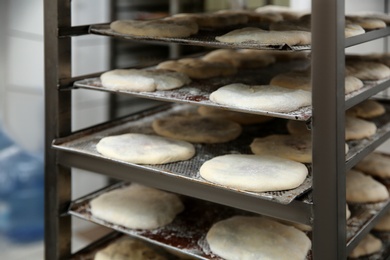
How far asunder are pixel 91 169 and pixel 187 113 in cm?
57

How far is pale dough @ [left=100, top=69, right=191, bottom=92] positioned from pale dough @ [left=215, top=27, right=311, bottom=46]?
8.7 inches

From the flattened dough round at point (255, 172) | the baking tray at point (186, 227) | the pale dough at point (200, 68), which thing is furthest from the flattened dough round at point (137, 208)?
the pale dough at point (200, 68)

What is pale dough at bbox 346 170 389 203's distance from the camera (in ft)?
4.56

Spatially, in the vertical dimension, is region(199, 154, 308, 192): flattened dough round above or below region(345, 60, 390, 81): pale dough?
below

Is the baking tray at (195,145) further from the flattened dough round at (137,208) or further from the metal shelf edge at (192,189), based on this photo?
the flattened dough round at (137,208)

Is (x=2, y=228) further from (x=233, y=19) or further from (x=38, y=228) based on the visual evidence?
(x=233, y=19)

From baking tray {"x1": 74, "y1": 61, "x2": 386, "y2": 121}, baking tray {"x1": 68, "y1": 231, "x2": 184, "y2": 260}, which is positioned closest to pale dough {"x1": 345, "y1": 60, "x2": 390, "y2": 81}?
baking tray {"x1": 74, "y1": 61, "x2": 386, "y2": 121}

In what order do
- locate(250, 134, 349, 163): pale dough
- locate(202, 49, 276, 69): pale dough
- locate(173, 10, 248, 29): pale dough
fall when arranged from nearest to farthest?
1. locate(250, 134, 349, 163): pale dough
2. locate(173, 10, 248, 29): pale dough
3. locate(202, 49, 276, 69): pale dough

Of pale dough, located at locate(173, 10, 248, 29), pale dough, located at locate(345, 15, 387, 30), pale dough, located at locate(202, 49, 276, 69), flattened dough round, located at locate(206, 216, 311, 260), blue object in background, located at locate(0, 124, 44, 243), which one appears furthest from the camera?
blue object in background, located at locate(0, 124, 44, 243)

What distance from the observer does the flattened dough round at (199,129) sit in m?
1.42

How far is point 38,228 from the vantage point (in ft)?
8.75

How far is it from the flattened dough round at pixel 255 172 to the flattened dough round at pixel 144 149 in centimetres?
12

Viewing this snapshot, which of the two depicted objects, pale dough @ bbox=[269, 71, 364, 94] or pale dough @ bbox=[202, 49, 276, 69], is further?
pale dough @ bbox=[202, 49, 276, 69]

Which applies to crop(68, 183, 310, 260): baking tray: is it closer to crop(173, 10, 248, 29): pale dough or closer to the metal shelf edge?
the metal shelf edge
